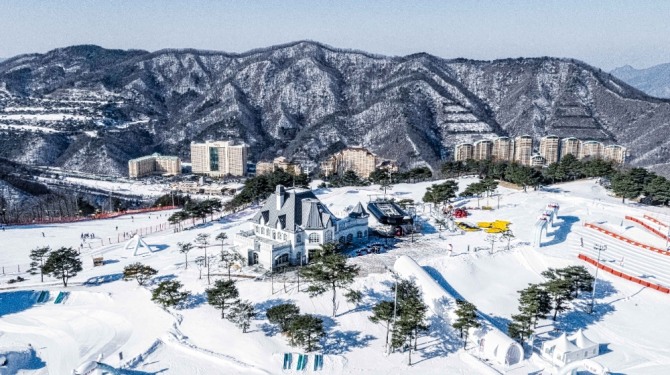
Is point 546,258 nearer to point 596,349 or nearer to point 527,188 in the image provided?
point 596,349

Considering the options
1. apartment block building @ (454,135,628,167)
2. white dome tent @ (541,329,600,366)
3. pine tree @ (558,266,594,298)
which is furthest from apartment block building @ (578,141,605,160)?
white dome tent @ (541,329,600,366)

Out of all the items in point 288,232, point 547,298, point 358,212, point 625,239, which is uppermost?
point 358,212

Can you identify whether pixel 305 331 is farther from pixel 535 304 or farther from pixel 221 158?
pixel 221 158

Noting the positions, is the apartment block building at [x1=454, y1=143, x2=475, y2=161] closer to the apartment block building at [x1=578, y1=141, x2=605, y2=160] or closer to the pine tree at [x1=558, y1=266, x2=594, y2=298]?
the apartment block building at [x1=578, y1=141, x2=605, y2=160]

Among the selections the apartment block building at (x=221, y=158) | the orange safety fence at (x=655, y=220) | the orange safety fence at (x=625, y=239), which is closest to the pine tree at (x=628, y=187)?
the orange safety fence at (x=655, y=220)

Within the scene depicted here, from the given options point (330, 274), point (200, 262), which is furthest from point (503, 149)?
point (330, 274)

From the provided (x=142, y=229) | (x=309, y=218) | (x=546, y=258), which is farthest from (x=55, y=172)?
(x=546, y=258)
